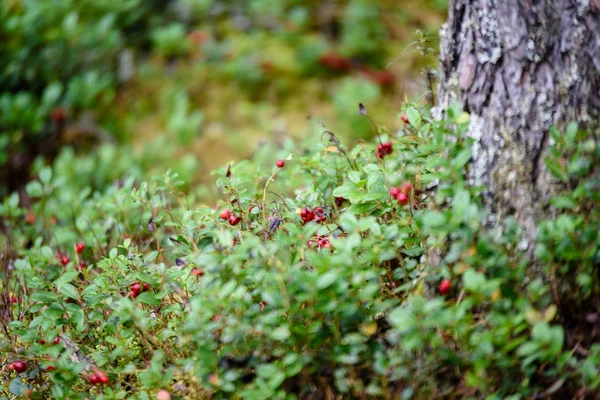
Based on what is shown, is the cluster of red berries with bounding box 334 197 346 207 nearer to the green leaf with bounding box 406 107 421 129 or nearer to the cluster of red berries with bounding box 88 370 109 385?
the green leaf with bounding box 406 107 421 129

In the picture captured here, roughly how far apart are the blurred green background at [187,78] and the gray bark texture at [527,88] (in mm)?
2149

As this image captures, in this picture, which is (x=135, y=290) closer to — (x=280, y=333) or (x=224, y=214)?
(x=224, y=214)

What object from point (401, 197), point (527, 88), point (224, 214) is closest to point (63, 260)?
point (224, 214)

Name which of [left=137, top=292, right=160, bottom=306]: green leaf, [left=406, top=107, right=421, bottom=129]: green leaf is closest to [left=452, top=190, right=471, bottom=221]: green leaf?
[left=406, top=107, right=421, bottom=129]: green leaf

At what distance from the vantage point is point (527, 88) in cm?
158

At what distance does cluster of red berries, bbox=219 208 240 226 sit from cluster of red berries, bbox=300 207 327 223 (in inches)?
8.8

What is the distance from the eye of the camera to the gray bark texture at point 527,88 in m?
1.56

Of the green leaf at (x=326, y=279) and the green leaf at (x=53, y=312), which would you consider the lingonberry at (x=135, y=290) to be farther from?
the green leaf at (x=326, y=279)

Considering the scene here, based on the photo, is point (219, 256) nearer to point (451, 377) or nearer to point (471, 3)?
point (451, 377)

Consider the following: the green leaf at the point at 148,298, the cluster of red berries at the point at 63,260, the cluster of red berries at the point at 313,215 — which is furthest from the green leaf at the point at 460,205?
the cluster of red berries at the point at 63,260

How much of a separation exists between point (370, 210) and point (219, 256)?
57 centimetres

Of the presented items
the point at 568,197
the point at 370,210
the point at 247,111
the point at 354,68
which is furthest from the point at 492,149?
the point at 354,68

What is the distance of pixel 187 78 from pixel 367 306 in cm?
357

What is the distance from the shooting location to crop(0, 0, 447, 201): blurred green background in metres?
3.94
